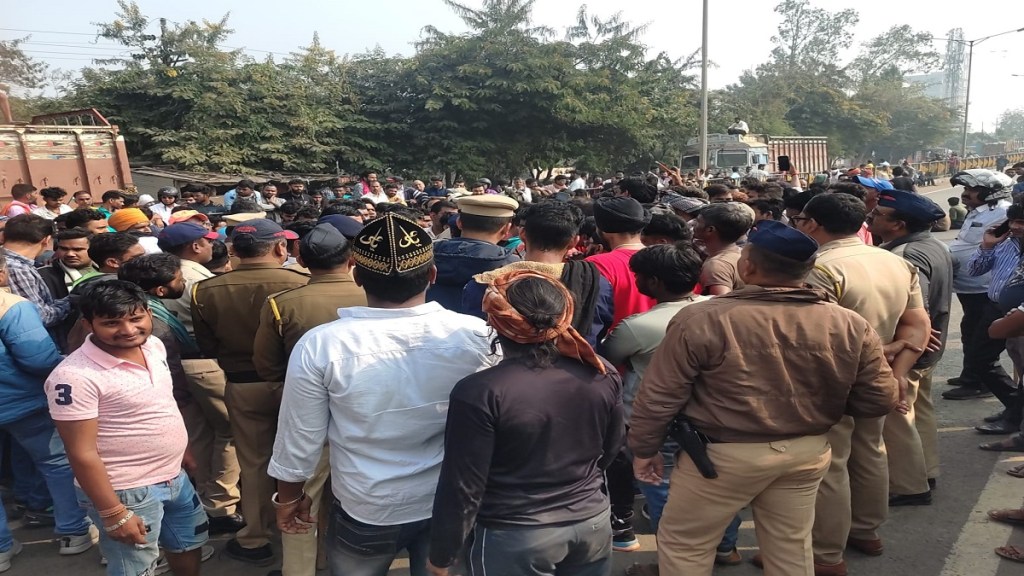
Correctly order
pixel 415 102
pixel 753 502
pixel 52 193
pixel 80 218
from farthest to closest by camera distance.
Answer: pixel 415 102 → pixel 52 193 → pixel 80 218 → pixel 753 502

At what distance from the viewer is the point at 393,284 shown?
1.90 m

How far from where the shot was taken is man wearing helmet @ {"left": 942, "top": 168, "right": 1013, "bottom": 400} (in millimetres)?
5148

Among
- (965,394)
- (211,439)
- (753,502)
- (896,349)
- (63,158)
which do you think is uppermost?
(63,158)

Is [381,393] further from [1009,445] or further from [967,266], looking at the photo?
[967,266]

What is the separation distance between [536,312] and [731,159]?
824 inches

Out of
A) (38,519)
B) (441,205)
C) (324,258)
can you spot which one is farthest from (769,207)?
(38,519)

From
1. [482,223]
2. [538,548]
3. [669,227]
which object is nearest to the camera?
[538,548]

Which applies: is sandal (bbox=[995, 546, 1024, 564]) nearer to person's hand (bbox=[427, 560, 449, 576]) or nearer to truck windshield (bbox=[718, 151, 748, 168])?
person's hand (bbox=[427, 560, 449, 576])

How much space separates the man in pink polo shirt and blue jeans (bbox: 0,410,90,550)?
1.09 meters

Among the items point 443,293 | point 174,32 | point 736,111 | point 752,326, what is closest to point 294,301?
point 443,293

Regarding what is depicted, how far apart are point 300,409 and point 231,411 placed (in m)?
1.61

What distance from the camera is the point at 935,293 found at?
3553 millimetres

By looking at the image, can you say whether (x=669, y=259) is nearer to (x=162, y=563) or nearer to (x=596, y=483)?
(x=596, y=483)

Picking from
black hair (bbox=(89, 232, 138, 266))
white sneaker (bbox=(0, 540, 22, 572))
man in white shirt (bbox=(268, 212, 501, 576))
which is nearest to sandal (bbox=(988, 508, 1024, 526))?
man in white shirt (bbox=(268, 212, 501, 576))
